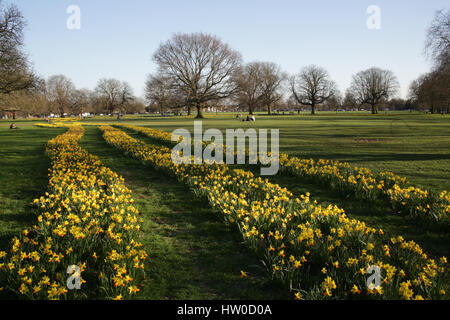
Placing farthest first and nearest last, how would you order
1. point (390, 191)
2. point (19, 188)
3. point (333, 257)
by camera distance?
point (19, 188) → point (390, 191) → point (333, 257)

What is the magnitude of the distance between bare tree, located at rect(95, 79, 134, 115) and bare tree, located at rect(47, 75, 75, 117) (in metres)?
10.2

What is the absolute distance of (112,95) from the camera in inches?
3844

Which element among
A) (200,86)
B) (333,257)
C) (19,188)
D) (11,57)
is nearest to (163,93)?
(200,86)

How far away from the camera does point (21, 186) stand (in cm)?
763

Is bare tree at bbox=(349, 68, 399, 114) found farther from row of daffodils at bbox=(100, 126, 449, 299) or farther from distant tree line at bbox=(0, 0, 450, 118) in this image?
row of daffodils at bbox=(100, 126, 449, 299)

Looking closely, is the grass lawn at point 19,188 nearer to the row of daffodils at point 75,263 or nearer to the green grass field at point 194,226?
the green grass field at point 194,226

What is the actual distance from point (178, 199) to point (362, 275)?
173 inches

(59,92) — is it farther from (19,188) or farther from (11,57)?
(19,188)

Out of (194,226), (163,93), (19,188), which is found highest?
(163,93)

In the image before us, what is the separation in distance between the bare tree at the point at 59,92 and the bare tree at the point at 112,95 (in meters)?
10.2

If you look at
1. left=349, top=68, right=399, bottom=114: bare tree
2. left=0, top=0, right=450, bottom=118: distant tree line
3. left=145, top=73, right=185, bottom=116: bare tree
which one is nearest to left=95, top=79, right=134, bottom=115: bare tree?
left=0, top=0, right=450, bottom=118: distant tree line

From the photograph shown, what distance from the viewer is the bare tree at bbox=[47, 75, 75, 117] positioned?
281 feet

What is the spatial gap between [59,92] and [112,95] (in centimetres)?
1603
